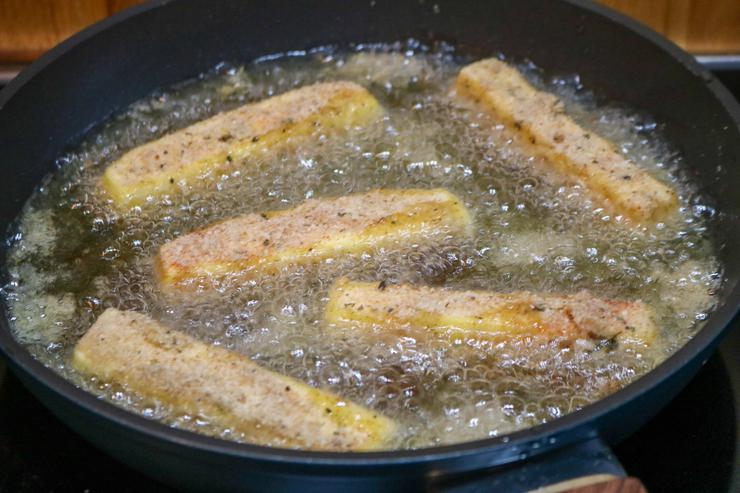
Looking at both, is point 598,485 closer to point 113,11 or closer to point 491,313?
point 491,313

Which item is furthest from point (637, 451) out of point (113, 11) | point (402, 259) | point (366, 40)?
point (113, 11)

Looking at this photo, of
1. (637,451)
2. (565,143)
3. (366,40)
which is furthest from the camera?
(366,40)

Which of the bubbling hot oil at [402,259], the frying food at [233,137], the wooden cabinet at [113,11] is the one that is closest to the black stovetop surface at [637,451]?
the bubbling hot oil at [402,259]

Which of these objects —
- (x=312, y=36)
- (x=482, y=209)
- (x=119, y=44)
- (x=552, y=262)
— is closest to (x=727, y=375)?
(x=552, y=262)

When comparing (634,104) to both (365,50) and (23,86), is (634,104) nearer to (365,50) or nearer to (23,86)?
(365,50)

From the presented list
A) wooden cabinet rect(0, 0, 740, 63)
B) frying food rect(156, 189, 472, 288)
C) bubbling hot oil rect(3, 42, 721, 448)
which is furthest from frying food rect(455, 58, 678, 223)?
wooden cabinet rect(0, 0, 740, 63)

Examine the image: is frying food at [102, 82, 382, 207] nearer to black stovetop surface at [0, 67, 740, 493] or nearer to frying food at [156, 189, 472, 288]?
frying food at [156, 189, 472, 288]

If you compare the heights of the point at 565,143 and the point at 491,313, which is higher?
the point at 565,143
